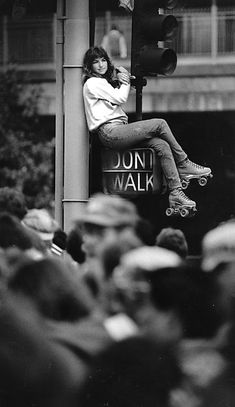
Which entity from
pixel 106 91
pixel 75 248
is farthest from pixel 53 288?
pixel 106 91

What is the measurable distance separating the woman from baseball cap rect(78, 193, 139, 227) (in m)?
0.12

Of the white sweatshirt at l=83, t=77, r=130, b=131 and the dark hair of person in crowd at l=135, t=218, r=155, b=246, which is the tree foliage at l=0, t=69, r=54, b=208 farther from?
the dark hair of person in crowd at l=135, t=218, r=155, b=246

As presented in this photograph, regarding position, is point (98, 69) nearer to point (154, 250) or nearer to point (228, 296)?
point (154, 250)

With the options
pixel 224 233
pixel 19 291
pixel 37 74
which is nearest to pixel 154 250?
pixel 224 233

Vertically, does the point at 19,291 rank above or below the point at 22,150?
below

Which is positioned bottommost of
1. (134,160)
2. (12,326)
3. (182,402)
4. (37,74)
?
(182,402)

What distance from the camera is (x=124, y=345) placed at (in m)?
2.86

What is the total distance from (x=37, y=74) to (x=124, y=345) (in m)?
0.80

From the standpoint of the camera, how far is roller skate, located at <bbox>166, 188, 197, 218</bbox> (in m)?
2.90

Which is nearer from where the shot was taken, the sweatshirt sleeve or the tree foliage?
the tree foliage

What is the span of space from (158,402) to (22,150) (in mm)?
779

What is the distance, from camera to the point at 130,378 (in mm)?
2844

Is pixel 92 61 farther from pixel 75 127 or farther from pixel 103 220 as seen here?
pixel 103 220

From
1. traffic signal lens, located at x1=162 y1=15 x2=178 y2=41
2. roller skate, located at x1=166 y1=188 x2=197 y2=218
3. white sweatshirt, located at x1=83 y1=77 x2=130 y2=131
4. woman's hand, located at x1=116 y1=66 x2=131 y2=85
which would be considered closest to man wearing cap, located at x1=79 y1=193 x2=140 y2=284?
roller skate, located at x1=166 y1=188 x2=197 y2=218
